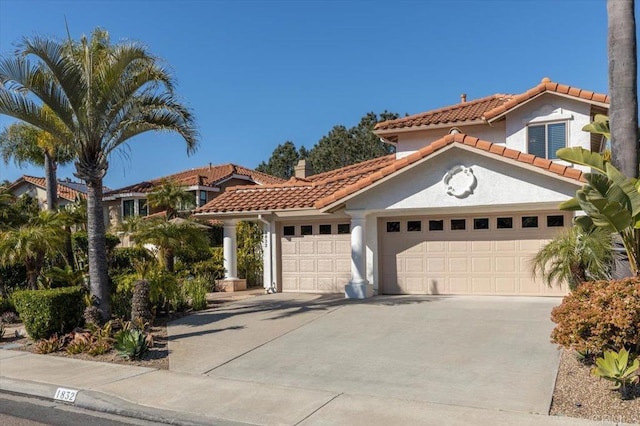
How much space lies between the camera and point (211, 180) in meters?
37.8

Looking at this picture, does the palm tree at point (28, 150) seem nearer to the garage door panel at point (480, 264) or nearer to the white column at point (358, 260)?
the white column at point (358, 260)

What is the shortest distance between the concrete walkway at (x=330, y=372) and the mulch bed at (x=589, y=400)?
0.21 meters

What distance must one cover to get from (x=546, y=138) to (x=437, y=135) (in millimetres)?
3419

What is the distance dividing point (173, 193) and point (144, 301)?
13808mm

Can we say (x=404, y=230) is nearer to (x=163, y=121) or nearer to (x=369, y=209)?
(x=369, y=209)

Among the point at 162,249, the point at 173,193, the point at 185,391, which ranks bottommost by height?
the point at 185,391

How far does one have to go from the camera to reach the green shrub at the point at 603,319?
6.74 metres

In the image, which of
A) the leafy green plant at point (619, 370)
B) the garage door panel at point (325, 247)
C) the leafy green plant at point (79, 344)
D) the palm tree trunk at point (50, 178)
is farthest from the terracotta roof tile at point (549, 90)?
the palm tree trunk at point (50, 178)

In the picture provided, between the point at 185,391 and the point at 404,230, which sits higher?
the point at 404,230

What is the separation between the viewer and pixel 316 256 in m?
16.9

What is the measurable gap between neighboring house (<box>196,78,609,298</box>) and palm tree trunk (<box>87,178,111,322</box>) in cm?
571

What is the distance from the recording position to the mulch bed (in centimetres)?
612

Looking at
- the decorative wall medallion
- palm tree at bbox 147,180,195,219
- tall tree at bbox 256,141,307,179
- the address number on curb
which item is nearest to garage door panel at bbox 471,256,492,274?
the decorative wall medallion

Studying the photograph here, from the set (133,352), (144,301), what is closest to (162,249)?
(144,301)
